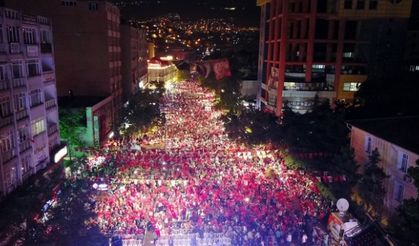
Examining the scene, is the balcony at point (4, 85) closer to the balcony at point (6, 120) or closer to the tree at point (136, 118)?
the balcony at point (6, 120)

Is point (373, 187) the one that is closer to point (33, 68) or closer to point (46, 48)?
point (33, 68)

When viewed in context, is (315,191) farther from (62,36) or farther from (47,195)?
(62,36)

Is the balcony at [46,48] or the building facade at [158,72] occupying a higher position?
the balcony at [46,48]

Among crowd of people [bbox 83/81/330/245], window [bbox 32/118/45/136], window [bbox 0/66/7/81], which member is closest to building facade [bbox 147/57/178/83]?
crowd of people [bbox 83/81/330/245]

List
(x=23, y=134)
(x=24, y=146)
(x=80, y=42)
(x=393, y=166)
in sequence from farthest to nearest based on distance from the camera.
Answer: (x=80, y=42) < (x=24, y=146) < (x=23, y=134) < (x=393, y=166)

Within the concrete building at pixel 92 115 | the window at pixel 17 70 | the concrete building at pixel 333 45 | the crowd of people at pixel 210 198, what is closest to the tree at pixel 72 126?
the concrete building at pixel 92 115

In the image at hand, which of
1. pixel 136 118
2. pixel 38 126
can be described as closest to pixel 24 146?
pixel 38 126
